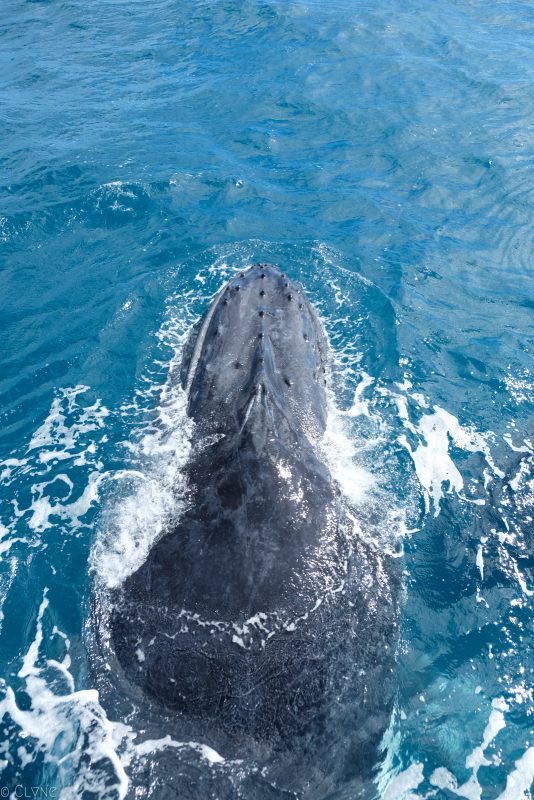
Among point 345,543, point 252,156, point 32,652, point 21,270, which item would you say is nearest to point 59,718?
point 32,652

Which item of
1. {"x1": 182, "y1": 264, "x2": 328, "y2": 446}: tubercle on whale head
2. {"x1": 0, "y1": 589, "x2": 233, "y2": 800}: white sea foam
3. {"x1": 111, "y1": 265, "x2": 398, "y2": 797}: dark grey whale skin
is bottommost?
{"x1": 0, "y1": 589, "x2": 233, "y2": 800}: white sea foam

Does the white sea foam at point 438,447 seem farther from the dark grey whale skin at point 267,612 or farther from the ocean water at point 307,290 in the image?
the dark grey whale skin at point 267,612

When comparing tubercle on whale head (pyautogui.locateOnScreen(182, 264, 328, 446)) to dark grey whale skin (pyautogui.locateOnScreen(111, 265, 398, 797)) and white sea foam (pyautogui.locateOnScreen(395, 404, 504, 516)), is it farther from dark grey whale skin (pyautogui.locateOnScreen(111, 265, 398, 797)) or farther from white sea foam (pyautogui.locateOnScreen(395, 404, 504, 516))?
white sea foam (pyautogui.locateOnScreen(395, 404, 504, 516))

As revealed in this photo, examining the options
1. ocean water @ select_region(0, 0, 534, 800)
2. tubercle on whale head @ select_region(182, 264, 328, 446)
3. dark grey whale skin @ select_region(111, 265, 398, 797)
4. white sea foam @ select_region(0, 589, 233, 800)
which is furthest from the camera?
tubercle on whale head @ select_region(182, 264, 328, 446)

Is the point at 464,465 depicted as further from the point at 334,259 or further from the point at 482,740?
→ the point at 334,259

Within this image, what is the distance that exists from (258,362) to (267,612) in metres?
5.15

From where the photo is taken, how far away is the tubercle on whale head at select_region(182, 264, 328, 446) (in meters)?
12.0

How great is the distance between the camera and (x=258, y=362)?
12586 millimetres

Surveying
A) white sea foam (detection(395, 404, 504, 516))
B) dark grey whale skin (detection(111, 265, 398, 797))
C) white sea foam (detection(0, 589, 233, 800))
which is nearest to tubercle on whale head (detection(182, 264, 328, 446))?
dark grey whale skin (detection(111, 265, 398, 797))

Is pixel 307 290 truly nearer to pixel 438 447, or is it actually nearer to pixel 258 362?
pixel 438 447

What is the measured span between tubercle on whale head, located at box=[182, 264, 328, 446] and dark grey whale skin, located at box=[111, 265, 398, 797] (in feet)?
0.34

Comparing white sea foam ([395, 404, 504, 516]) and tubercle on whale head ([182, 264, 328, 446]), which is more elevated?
tubercle on whale head ([182, 264, 328, 446])

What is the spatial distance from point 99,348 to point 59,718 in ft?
35.7

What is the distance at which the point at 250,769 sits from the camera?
29.7 ft
